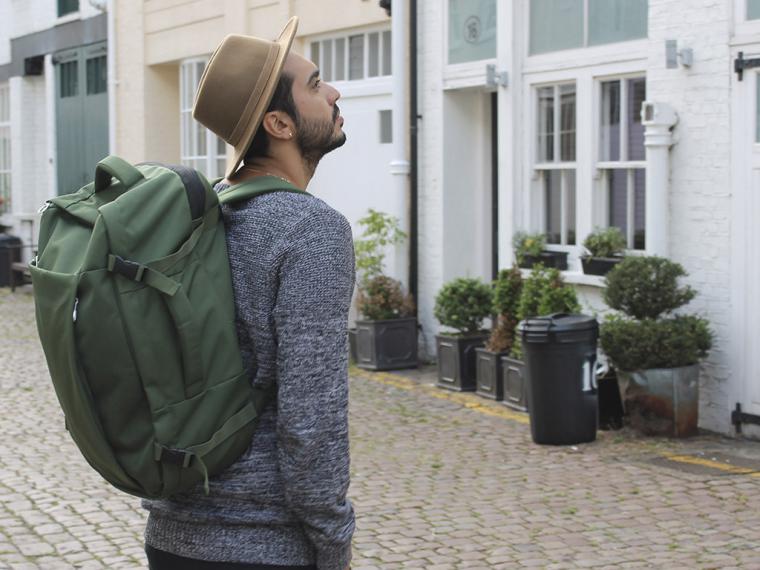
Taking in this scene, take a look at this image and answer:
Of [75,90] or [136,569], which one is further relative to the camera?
[75,90]

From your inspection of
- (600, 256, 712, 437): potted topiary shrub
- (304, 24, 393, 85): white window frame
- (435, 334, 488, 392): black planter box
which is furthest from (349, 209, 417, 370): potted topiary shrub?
(600, 256, 712, 437): potted topiary shrub

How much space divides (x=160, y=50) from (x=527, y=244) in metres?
8.53

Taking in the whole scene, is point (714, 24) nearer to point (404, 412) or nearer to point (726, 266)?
point (726, 266)

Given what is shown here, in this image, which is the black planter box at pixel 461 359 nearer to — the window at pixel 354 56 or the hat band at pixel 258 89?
the window at pixel 354 56

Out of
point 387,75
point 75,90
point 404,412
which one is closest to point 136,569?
point 404,412

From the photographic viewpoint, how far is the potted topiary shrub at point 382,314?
11922 millimetres

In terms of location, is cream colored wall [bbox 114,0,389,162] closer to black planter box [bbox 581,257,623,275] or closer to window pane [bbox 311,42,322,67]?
window pane [bbox 311,42,322,67]

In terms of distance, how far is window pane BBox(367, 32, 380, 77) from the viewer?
12969 millimetres

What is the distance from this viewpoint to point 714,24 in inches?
340

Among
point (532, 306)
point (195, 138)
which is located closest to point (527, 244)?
point (532, 306)

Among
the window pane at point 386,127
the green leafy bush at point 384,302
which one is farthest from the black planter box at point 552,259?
the window pane at point 386,127

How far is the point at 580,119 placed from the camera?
10.2m

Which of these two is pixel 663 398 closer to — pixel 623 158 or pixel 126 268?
pixel 623 158

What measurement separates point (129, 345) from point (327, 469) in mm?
441
